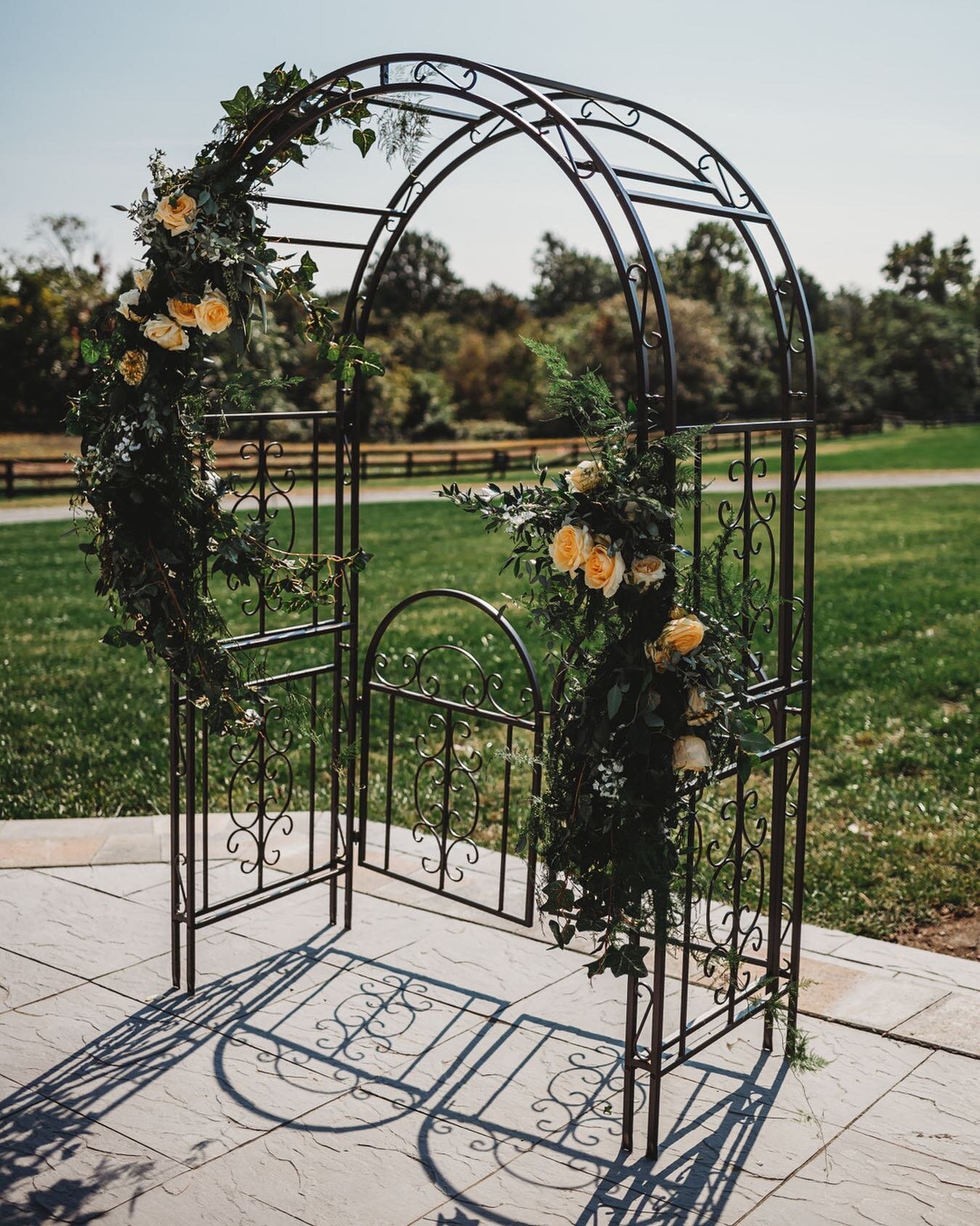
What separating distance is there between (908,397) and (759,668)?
150 feet

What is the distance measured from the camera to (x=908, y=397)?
45469 millimetres

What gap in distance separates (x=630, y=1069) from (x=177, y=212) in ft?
8.48

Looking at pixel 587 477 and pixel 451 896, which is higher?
pixel 587 477

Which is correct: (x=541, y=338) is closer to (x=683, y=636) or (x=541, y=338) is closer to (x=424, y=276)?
(x=424, y=276)

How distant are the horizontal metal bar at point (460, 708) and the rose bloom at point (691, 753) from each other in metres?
1.08

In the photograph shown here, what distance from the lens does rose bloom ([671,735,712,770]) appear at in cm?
269

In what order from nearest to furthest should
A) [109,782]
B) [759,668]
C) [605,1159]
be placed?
[605,1159]
[759,668]
[109,782]

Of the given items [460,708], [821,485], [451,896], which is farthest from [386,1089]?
[821,485]

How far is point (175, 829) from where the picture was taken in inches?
146

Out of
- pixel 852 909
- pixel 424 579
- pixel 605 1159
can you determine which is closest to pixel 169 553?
pixel 605 1159

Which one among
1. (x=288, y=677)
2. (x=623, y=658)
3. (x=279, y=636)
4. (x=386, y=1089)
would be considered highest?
(x=623, y=658)

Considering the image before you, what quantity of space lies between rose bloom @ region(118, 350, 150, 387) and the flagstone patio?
1919 millimetres

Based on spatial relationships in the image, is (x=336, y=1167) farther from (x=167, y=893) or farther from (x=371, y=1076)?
(x=167, y=893)

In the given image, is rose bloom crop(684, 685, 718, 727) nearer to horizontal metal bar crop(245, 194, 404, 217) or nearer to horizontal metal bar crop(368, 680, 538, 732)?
horizontal metal bar crop(368, 680, 538, 732)
